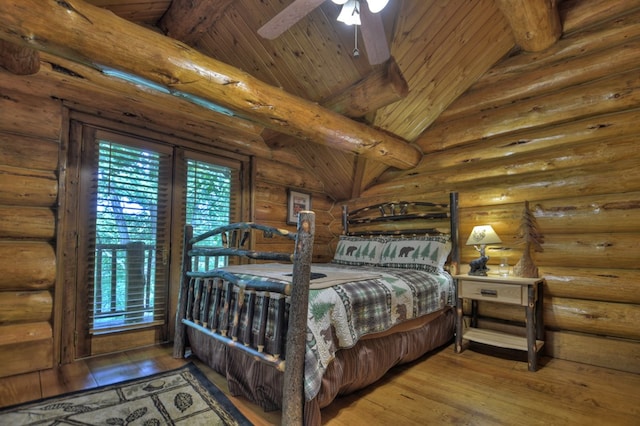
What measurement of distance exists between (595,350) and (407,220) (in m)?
2.12

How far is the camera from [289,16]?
1868 millimetres

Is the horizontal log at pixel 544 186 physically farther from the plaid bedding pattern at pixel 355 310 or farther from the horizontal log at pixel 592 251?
the plaid bedding pattern at pixel 355 310

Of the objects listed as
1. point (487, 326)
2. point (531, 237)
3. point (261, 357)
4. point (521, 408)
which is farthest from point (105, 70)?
point (487, 326)

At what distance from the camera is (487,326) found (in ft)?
10.8

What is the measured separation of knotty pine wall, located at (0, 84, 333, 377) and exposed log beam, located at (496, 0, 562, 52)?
366 cm

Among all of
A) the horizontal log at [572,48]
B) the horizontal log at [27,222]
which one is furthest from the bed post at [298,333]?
the horizontal log at [572,48]

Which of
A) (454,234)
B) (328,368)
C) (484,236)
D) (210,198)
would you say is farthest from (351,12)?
(454,234)

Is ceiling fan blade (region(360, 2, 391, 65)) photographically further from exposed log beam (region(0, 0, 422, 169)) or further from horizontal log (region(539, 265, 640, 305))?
horizontal log (region(539, 265, 640, 305))

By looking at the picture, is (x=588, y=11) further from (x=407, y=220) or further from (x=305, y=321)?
(x=305, y=321)

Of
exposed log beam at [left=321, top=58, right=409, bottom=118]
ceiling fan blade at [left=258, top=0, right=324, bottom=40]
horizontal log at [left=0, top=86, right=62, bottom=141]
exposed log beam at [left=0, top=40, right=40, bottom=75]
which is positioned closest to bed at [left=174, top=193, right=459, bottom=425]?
ceiling fan blade at [left=258, top=0, right=324, bottom=40]

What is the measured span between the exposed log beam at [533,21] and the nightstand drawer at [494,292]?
2297mm

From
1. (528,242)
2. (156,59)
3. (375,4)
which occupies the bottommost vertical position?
(528,242)

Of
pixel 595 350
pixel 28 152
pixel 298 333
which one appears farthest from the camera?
pixel 595 350

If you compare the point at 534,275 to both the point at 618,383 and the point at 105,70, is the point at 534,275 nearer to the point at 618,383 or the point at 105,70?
the point at 618,383
